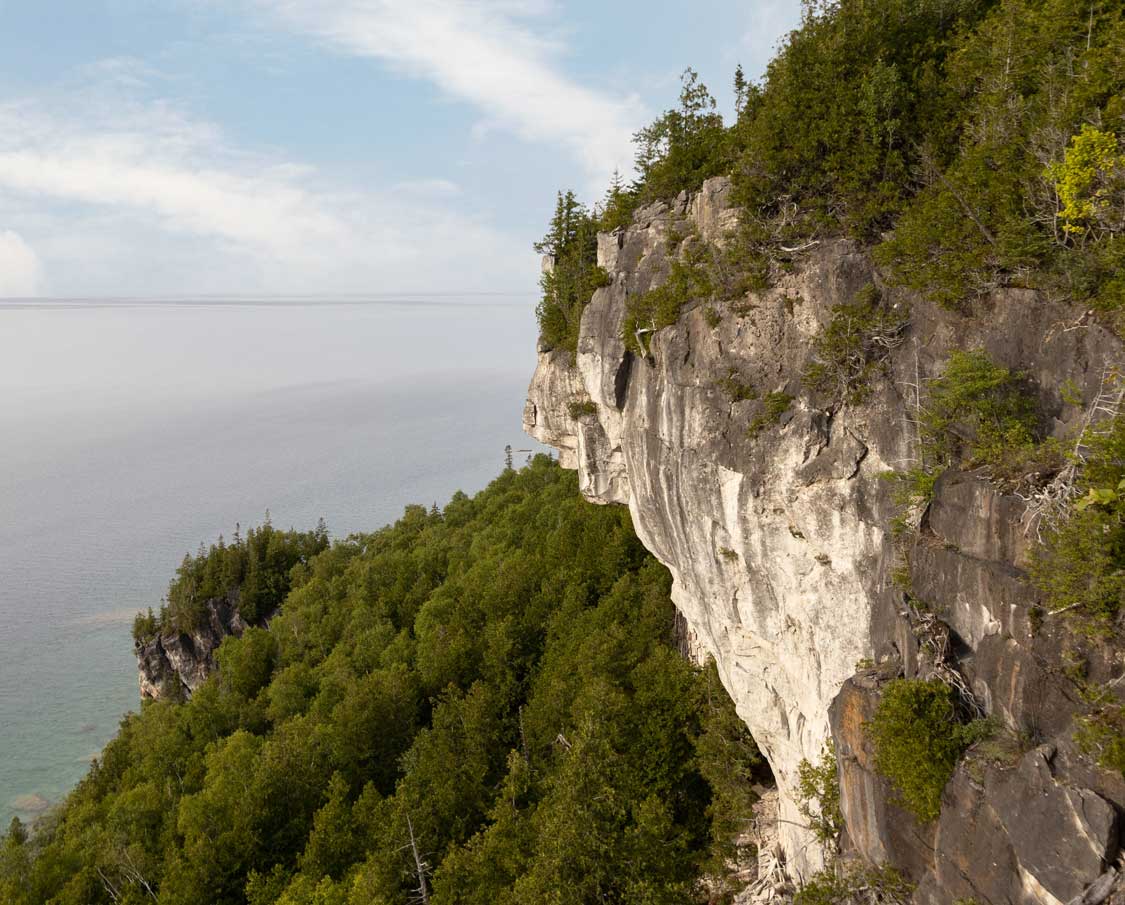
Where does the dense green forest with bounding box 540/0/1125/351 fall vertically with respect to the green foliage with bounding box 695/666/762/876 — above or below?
above

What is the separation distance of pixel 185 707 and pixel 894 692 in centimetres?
3961

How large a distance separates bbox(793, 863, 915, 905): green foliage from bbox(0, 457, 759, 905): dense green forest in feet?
18.0

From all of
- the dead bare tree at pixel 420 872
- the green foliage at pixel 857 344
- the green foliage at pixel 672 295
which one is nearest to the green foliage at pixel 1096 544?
the green foliage at pixel 857 344

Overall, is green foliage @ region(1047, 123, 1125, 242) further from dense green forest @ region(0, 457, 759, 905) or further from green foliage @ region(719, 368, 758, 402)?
dense green forest @ region(0, 457, 759, 905)

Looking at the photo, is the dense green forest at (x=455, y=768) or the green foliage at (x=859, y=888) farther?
the dense green forest at (x=455, y=768)

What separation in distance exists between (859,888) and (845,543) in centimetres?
574

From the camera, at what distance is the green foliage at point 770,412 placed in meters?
13.2

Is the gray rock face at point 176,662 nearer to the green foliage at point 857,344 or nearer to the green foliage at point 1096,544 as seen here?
the green foliage at point 857,344

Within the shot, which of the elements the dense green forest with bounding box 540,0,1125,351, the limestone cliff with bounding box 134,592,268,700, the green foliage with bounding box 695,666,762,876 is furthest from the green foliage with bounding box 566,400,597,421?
the limestone cliff with bounding box 134,592,268,700

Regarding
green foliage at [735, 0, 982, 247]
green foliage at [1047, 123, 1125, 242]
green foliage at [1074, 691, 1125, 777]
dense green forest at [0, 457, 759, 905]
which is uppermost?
green foliage at [735, 0, 982, 247]

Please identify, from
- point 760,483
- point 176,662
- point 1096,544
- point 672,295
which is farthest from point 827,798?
point 176,662

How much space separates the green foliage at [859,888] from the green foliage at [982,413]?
21.5 ft

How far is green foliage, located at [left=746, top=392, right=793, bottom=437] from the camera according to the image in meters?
13.2

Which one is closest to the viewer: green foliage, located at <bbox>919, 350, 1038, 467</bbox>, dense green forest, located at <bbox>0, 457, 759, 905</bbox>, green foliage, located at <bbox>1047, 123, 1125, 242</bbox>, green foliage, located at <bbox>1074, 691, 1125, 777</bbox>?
green foliage, located at <bbox>1074, 691, 1125, 777</bbox>
